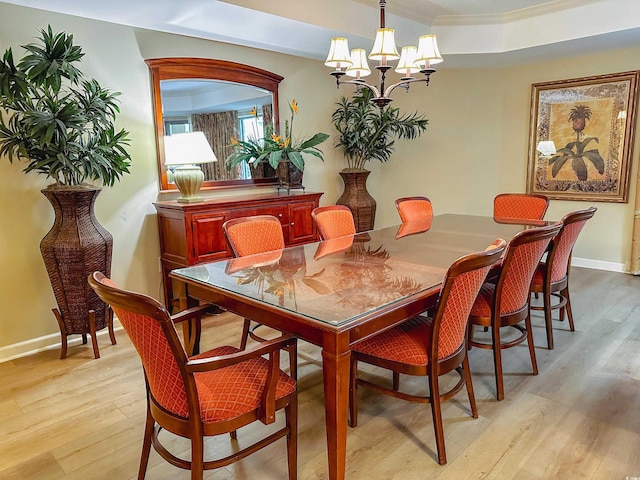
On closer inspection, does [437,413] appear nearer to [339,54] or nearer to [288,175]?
[339,54]

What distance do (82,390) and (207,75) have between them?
2.84m

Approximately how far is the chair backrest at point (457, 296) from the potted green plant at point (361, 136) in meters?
3.46

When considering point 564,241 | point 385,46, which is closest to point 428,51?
point 385,46

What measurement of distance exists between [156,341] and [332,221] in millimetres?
2076

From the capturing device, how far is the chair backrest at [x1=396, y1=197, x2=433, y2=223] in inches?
153

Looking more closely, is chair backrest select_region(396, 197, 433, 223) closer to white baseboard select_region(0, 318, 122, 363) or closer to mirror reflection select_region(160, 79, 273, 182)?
mirror reflection select_region(160, 79, 273, 182)

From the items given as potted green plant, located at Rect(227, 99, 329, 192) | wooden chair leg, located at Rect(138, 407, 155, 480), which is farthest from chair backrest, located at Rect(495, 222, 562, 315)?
potted green plant, located at Rect(227, 99, 329, 192)

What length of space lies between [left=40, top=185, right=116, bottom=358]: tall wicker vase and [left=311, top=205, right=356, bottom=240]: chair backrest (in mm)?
1504

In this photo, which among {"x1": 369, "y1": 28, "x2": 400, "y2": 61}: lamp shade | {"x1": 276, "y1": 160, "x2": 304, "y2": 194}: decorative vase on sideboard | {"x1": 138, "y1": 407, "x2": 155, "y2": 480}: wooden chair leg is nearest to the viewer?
{"x1": 138, "y1": 407, "x2": 155, "y2": 480}: wooden chair leg

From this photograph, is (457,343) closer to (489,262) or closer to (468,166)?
(489,262)

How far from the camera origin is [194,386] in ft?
4.70

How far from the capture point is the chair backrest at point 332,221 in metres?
3.21

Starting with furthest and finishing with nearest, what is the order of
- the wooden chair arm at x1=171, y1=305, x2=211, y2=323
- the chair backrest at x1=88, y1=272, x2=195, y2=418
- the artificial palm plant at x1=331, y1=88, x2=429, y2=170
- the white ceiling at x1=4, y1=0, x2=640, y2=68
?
the artificial palm plant at x1=331, y1=88, x2=429, y2=170 → the white ceiling at x1=4, y1=0, x2=640, y2=68 → the wooden chair arm at x1=171, y1=305, x2=211, y2=323 → the chair backrest at x1=88, y1=272, x2=195, y2=418

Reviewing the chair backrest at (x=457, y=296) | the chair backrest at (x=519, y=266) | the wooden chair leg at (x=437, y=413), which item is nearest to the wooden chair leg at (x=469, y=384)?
the chair backrest at (x=457, y=296)
